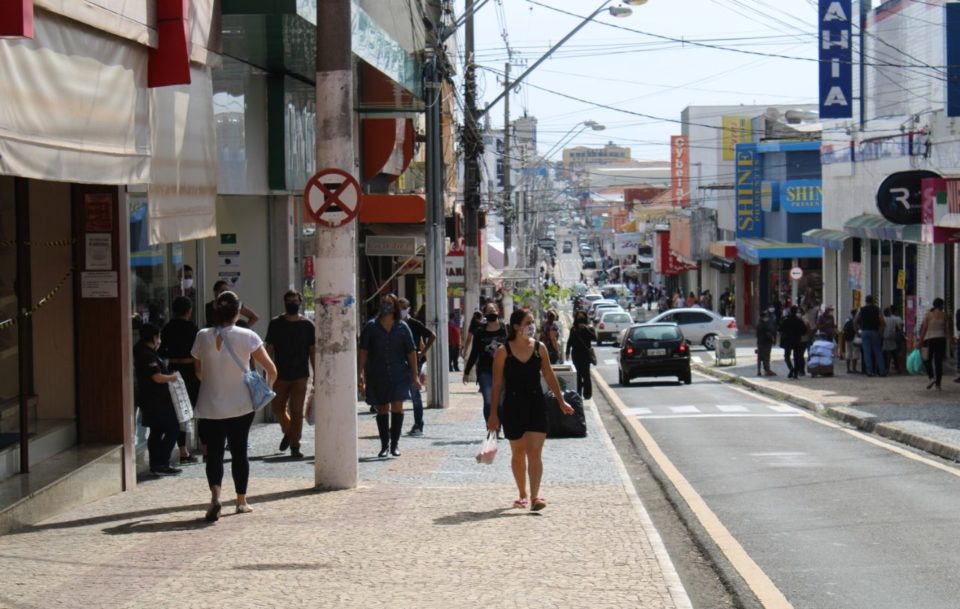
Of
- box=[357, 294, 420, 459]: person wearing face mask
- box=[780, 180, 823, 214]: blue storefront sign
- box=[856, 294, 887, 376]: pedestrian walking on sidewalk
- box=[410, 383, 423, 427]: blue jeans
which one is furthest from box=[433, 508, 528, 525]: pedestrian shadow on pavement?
box=[780, 180, 823, 214]: blue storefront sign

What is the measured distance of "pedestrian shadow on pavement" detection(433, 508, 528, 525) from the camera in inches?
426

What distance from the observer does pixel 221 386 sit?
34.8 feet

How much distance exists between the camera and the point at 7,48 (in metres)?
8.68

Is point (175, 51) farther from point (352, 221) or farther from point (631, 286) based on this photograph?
point (631, 286)

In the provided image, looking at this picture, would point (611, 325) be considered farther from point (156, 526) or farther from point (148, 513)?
point (156, 526)

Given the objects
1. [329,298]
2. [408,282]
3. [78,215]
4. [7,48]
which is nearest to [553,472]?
[329,298]

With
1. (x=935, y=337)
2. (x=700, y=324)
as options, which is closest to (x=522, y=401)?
(x=935, y=337)

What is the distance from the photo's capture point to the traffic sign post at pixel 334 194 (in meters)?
12.0

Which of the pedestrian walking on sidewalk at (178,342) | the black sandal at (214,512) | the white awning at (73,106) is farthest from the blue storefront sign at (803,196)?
the black sandal at (214,512)

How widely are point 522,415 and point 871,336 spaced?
21.8m

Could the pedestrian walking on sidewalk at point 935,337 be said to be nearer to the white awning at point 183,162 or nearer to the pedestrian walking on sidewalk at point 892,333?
the pedestrian walking on sidewalk at point 892,333

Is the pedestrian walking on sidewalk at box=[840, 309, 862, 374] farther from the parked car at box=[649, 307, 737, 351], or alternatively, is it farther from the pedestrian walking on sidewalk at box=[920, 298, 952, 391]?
the parked car at box=[649, 307, 737, 351]

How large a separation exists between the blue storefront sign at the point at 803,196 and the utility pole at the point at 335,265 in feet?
162

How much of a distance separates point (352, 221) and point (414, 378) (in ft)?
12.6
